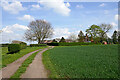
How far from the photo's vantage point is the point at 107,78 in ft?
14.1

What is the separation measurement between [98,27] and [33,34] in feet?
110

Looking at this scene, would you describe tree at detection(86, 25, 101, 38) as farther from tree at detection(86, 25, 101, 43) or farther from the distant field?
the distant field

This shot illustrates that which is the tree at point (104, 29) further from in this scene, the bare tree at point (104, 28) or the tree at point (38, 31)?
the tree at point (38, 31)

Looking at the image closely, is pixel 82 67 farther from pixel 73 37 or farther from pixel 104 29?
pixel 73 37

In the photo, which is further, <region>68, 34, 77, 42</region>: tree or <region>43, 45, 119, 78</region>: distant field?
<region>68, 34, 77, 42</region>: tree

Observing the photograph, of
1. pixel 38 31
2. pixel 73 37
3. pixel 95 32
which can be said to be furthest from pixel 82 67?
pixel 73 37

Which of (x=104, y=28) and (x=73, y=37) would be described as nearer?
(x=104, y=28)

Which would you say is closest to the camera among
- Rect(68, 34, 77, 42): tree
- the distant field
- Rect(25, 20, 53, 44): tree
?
the distant field

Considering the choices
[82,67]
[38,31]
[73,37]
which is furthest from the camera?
[73,37]

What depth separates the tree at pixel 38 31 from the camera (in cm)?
4400

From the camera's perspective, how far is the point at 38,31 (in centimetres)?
4422

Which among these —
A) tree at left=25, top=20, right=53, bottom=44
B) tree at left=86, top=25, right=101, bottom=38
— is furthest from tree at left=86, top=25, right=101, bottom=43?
tree at left=25, top=20, right=53, bottom=44

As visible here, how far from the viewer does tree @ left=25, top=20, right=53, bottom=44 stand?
44.0 m

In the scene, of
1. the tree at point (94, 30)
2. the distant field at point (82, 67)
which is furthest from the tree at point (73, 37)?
the distant field at point (82, 67)
